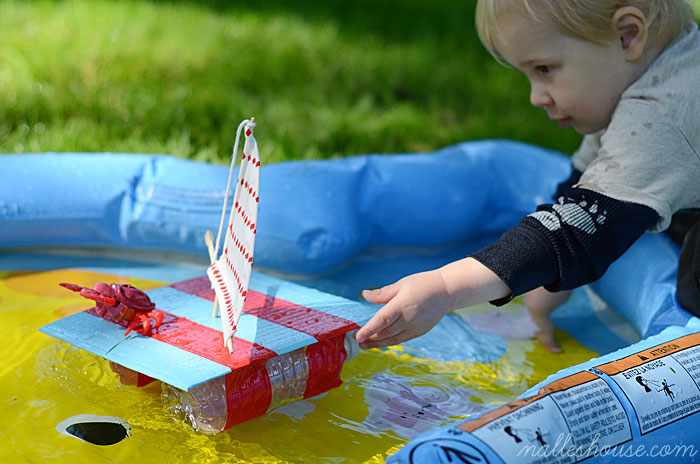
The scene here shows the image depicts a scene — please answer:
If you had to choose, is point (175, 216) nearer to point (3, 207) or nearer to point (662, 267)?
point (3, 207)

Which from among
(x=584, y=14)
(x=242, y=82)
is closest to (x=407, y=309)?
(x=584, y=14)

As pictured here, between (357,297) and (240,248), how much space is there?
0.57 m

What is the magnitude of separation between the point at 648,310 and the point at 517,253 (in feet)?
1.52

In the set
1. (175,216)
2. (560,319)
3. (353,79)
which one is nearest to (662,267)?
(560,319)

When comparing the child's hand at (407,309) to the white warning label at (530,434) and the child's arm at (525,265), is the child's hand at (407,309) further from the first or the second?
the white warning label at (530,434)

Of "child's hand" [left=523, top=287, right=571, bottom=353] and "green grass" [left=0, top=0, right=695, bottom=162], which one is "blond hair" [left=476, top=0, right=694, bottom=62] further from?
"green grass" [left=0, top=0, right=695, bottom=162]

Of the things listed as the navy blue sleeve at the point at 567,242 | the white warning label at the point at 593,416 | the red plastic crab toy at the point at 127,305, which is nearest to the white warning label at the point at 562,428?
the white warning label at the point at 593,416

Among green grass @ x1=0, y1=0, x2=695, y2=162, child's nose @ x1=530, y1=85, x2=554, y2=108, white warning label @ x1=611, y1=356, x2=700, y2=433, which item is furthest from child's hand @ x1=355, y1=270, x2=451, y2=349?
green grass @ x1=0, y1=0, x2=695, y2=162

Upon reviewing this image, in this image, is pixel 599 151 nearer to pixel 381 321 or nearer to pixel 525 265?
pixel 525 265

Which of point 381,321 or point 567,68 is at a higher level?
point 567,68

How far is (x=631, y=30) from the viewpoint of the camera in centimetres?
127

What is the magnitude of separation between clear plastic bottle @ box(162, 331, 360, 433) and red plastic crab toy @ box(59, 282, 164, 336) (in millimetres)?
96

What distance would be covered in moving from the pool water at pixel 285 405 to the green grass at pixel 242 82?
824 millimetres

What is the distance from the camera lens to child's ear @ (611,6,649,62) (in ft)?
4.08
